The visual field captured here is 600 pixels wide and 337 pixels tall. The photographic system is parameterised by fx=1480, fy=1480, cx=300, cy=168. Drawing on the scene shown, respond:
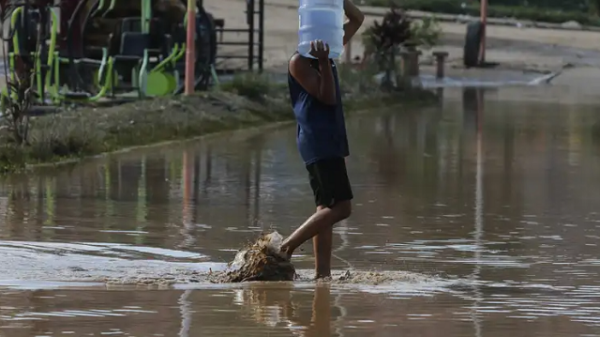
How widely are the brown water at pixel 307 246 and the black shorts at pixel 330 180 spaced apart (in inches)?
20.8

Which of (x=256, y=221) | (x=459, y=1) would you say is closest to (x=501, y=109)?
(x=256, y=221)

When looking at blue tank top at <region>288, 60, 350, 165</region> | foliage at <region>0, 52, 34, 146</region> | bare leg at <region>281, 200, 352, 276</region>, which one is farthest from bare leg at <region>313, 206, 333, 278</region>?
foliage at <region>0, 52, 34, 146</region>

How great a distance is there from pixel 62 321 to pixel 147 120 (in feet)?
37.5

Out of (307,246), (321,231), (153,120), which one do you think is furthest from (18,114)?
(321,231)

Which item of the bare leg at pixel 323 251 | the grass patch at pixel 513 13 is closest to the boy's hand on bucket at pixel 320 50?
the bare leg at pixel 323 251

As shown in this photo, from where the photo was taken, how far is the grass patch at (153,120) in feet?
51.5

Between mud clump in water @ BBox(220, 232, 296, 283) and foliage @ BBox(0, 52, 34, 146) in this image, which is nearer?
mud clump in water @ BBox(220, 232, 296, 283)

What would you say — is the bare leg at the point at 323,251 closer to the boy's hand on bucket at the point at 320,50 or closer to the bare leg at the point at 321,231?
the bare leg at the point at 321,231

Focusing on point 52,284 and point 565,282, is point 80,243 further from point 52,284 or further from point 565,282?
point 565,282

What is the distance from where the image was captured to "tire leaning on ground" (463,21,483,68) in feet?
130

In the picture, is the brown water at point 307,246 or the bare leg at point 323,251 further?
the bare leg at point 323,251

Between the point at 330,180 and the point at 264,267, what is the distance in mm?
686

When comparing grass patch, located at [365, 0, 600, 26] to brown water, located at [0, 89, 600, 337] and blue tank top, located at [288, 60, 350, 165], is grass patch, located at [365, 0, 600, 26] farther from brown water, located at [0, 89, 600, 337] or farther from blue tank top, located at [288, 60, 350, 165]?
blue tank top, located at [288, 60, 350, 165]

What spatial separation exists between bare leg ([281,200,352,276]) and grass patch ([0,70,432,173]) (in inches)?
250
